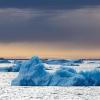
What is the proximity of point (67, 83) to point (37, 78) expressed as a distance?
111 inches

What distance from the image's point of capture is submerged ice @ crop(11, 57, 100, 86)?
4011 centimetres

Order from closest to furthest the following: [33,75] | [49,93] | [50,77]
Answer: [49,93] → [33,75] → [50,77]

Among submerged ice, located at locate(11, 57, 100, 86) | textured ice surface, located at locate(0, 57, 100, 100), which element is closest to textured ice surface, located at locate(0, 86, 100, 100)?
textured ice surface, located at locate(0, 57, 100, 100)

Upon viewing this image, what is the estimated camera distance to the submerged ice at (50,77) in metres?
40.1

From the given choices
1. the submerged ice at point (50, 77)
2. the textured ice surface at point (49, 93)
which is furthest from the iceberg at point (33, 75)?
the textured ice surface at point (49, 93)

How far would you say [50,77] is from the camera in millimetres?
41000

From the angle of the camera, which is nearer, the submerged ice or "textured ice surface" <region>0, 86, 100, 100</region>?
"textured ice surface" <region>0, 86, 100, 100</region>

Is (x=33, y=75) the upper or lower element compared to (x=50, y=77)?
upper

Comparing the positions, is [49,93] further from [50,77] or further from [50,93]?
[50,77]

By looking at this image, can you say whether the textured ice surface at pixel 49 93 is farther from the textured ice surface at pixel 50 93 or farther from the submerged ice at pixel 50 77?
the submerged ice at pixel 50 77

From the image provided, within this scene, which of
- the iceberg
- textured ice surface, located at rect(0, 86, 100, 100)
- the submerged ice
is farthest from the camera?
the iceberg

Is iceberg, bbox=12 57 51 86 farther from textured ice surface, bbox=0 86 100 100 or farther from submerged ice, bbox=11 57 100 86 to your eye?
textured ice surface, bbox=0 86 100 100

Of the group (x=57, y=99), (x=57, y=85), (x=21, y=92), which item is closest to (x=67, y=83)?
(x=57, y=85)

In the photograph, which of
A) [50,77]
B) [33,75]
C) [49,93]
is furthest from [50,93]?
[50,77]
